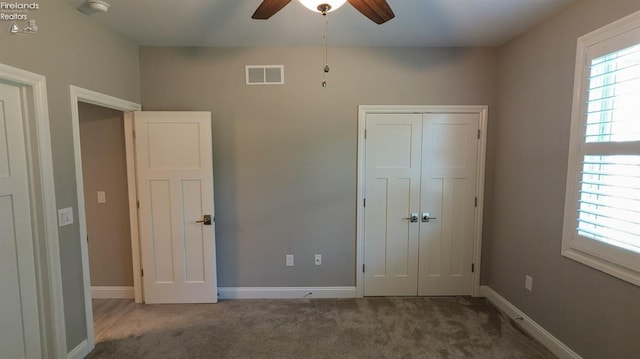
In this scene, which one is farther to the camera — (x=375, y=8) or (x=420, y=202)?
(x=420, y=202)

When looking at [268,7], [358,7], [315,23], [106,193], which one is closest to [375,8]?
[358,7]

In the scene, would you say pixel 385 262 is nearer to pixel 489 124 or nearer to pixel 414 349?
pixel 414 349

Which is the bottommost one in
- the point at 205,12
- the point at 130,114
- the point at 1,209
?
the point at 1,209

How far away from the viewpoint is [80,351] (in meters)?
2.01

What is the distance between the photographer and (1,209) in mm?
1552

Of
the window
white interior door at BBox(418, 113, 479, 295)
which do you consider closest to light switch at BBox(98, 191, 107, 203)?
white interior door at BBox(418, 113, 479, 295)

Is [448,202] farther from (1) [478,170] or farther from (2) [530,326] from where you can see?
(2) [530,326]

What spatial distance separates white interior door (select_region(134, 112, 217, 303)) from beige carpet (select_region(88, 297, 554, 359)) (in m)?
0.24

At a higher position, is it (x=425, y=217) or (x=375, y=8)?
(x=375, y=8)

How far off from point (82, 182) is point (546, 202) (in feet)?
12.5

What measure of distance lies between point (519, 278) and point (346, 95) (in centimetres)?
248

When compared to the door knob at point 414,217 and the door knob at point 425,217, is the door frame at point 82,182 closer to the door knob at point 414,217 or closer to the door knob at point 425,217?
the door knob at point 414,217

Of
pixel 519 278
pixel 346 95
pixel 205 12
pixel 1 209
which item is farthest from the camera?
pixel 346 95

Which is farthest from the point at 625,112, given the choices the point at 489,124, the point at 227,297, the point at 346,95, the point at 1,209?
the point at 1,209
